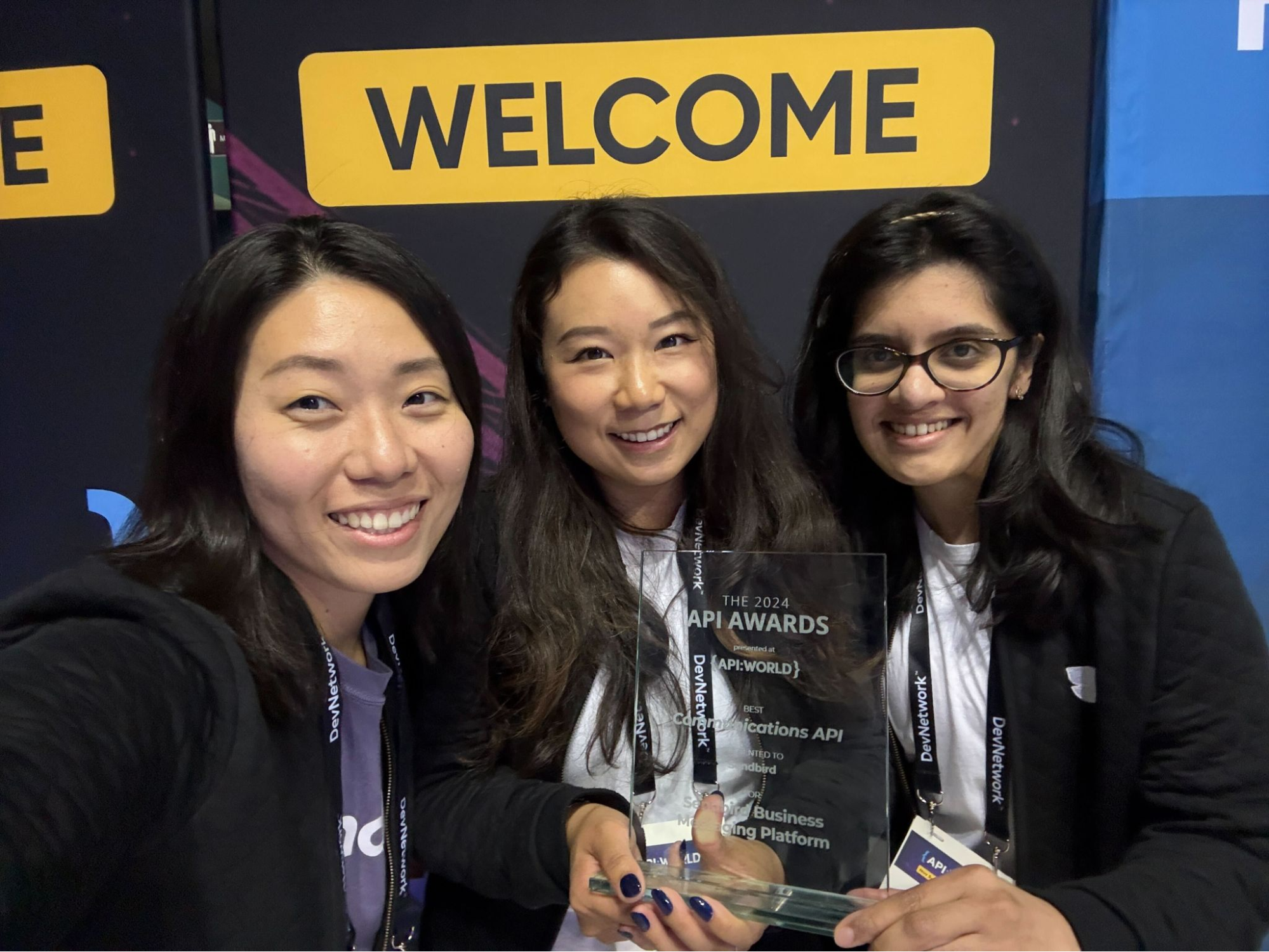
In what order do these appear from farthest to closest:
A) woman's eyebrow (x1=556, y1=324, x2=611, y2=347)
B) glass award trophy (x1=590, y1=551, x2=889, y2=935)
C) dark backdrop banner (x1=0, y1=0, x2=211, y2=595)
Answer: dark backdrop banner (x1=0, y1=0, x2=211, y2=595) < woman's eyebrow (x1=556, y1=324, x2=611, y2=347) < glass award trophy (x1=590, y1=551, x2=889, y2=935)

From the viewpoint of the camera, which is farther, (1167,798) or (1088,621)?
(1088,621)

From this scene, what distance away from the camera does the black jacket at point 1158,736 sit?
1.26 meters

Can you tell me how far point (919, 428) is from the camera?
1546 millimetres

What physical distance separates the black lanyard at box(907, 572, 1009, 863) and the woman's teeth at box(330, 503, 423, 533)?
43.1 inches

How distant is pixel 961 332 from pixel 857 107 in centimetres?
102

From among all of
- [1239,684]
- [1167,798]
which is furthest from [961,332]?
[1167,798]

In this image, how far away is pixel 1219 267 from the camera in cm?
213

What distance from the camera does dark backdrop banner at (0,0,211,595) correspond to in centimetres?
220

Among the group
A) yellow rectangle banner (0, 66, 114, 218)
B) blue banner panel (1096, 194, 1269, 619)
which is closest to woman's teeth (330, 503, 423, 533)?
yellow rectangle banner (0, 66, 114, 218)

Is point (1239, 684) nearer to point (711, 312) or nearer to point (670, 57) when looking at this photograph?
point (711, 312)

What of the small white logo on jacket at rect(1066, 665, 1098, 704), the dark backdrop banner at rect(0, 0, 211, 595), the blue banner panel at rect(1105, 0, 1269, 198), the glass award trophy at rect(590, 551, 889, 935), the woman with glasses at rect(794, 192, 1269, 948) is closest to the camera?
the glass award trophy at rect(590, 551, 889, 935)

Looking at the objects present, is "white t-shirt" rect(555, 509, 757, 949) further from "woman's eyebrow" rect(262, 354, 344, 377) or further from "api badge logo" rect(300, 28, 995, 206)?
"api badge logo" rect(300, 28, 995, 206)

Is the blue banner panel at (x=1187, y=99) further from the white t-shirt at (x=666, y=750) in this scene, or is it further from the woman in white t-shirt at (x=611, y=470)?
the white t-shirt at (x=666, y=750)

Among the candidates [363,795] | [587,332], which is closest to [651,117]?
[587,332]
